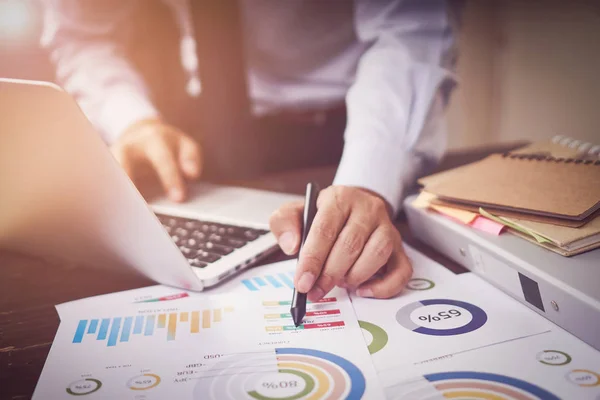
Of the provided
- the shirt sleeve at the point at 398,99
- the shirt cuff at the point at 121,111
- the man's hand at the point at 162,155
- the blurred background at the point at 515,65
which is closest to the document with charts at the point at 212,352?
the shirt sleeve at the point at 398,99

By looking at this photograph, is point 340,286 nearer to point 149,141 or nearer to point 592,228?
point 592,228

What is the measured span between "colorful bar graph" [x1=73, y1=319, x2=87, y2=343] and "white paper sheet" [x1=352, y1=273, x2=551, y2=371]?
0.92 feet

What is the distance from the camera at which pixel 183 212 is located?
2.77 ft

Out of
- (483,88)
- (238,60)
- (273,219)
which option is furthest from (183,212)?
(483,88)

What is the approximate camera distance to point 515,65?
216 cm

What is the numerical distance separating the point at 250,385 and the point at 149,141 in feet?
2.03

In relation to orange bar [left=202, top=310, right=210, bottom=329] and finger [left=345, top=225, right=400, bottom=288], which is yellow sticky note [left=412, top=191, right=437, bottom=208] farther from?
orange bar [left=202, top=310, right=210, bottom=329]

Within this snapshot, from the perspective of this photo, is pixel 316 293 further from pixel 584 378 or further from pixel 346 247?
pixel 584 378

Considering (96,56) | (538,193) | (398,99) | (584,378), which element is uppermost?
(96,56)

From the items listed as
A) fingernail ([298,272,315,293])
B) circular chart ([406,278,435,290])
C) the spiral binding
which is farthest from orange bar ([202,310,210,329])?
the spiral binding

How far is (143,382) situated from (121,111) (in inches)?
30.3

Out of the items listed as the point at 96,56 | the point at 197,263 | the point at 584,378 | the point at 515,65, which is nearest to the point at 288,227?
the point at 197,263

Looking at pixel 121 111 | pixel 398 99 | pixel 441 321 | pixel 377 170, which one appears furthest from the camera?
pixel 121 111

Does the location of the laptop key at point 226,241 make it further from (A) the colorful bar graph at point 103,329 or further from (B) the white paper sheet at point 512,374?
(B) the white paper sheet at point 512,374
